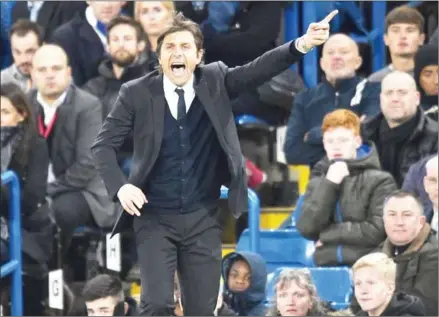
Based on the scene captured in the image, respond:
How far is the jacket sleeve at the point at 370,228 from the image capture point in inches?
343

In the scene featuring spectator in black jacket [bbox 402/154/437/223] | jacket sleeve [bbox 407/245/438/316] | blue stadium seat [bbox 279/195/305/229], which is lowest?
jacket sleeve [bbox 407/245/438/316]

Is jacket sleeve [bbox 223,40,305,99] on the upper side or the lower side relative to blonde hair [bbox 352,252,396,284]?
upper

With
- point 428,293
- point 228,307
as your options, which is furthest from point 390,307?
point 228,307

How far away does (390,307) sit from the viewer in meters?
7.95

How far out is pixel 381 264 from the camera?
8016mm

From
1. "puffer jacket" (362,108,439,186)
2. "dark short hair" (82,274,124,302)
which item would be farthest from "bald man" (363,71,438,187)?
"dark short hair" (82,274,124,302)

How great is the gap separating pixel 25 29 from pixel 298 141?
2044 millimetres

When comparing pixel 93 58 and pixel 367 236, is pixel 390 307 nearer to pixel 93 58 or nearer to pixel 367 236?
pixel 367 236

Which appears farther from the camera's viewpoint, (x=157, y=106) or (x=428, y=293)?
(x=428, y=293)

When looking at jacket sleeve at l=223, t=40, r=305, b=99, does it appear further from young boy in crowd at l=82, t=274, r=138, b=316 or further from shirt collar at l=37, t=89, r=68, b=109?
shirt collar at l=37, t=89, r=68, b=109

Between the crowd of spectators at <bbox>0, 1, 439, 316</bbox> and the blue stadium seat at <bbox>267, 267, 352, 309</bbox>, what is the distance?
9.5 inches

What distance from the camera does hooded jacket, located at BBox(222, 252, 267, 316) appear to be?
28.0 feet

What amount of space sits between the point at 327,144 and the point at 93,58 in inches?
83.0

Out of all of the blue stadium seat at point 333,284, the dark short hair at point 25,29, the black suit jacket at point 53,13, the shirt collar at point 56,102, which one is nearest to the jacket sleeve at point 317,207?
the blue stadium seat at point 333,284
